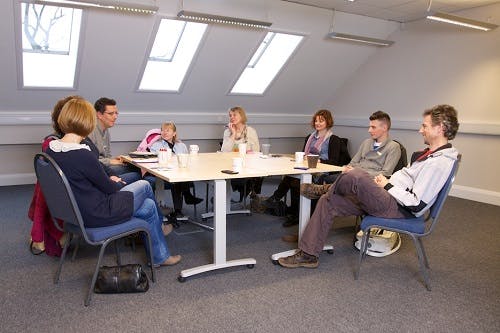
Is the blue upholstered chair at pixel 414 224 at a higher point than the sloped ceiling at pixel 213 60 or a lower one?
lower

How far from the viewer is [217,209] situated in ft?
8.69

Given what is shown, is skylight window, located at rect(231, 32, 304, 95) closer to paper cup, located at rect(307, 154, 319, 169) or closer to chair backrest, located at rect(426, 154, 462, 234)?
paper cup, located at rect(307, 154, 319, 169)

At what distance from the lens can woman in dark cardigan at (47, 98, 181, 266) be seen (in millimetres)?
2139

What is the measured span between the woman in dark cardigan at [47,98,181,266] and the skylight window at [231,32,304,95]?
3973mm

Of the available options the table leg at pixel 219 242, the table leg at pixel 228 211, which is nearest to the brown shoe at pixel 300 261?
the table leg at pixel 219 242

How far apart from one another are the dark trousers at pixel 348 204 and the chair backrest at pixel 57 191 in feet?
4.88

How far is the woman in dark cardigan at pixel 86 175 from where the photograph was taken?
214 centimetres

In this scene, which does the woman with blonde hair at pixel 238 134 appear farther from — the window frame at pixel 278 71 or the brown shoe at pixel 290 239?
the window frame at pixel 278 71

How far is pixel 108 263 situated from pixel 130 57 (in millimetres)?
2967

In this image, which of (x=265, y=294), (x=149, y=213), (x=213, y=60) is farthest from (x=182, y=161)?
(x=213, y=60)

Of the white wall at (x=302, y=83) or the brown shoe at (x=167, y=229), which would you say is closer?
the brown shoe at (x=167, y=229)

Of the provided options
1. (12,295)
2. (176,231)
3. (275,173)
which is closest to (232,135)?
(176,231)

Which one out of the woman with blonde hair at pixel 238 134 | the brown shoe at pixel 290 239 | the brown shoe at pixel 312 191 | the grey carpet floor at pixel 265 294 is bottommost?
the grey carpet floor at pixel 265 294

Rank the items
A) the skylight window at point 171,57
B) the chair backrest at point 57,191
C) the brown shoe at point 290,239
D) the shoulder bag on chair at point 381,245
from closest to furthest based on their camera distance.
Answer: the chair backrest at point 57,191 < the shoulder bag on chair at point 381,245 < the brown shoe at point 290,239 < the skylight window at point 171,57
